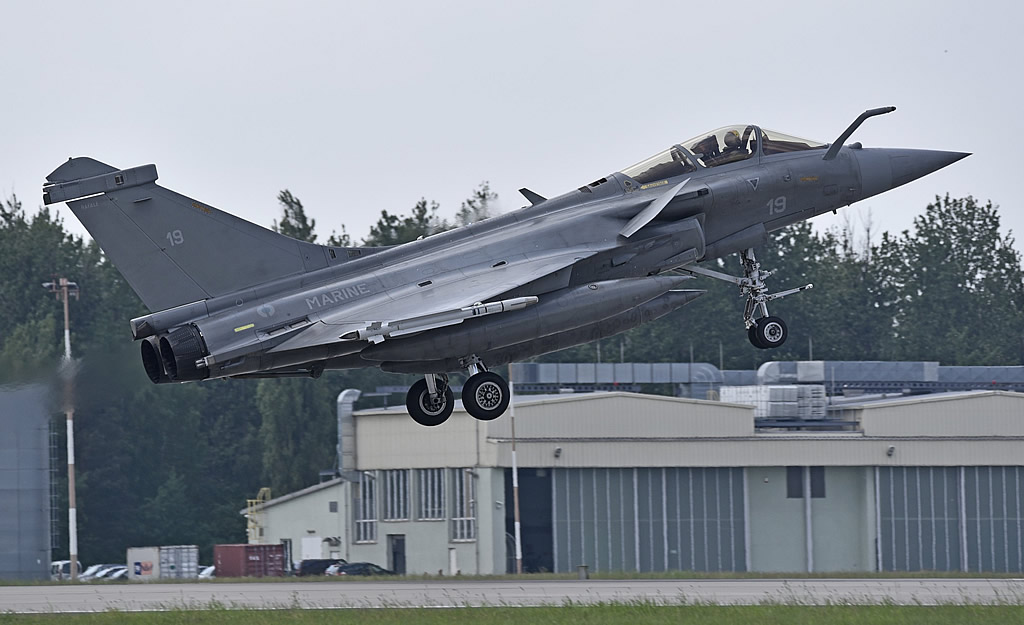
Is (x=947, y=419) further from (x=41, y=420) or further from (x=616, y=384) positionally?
(x=41, y=420)

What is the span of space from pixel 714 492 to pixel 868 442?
490cm

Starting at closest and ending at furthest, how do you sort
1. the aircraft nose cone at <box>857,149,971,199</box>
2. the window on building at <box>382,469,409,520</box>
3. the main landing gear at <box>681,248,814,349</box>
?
the main landing gear at <box>681,248,814,349</box> → the aircraft nose cone at <box>857,149,971,199</box> → the window on building at <box>382,469,409,520</box>

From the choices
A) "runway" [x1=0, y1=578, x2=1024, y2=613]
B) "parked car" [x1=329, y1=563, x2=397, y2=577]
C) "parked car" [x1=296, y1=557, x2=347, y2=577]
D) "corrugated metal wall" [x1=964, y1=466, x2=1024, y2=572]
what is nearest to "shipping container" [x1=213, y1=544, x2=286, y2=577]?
"parked car" [x1=296, y1=557, x2=347, y2=577]

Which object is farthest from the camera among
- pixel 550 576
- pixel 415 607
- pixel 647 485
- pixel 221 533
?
pixel 221 533

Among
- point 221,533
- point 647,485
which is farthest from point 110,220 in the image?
point 221,533

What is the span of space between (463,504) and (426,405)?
22819 millimetres

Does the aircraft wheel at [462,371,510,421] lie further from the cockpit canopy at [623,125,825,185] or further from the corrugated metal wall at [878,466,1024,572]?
the corrugated metal wall at [878,466,1024,572]

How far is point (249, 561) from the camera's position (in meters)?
45.9

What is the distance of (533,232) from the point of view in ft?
65.7

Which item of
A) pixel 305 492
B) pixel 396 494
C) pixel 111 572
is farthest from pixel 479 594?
pixel 111 572

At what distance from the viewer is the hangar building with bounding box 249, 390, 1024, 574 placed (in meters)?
42.0

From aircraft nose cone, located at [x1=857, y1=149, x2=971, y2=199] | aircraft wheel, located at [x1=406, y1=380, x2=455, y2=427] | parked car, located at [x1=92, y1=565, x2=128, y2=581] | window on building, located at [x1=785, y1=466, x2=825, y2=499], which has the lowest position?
parked car, located at [x1=92, y1=565, x2=128, y2=581]

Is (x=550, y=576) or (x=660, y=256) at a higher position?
(x=660, y=256)

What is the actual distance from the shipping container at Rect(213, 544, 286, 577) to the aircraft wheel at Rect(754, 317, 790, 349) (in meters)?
28.2
